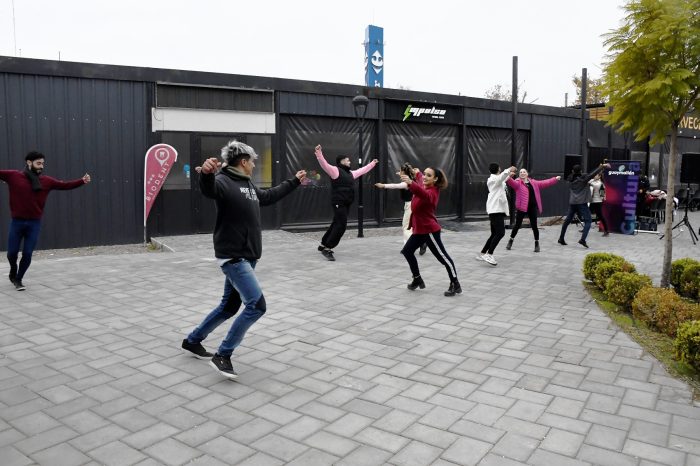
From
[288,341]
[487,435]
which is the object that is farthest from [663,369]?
[288,341]

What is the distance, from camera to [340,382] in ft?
15.2

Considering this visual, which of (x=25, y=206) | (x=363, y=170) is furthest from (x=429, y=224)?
(x=25, y=206)

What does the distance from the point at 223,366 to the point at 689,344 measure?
3.71 meters

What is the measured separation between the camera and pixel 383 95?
17047 mm

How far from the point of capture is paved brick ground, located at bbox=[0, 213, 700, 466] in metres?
3.52

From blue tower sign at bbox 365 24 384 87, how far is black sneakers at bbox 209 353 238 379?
25.7 meters

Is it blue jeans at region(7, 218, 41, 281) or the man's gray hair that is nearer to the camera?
the man's gray hair

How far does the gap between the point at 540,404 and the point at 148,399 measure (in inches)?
112

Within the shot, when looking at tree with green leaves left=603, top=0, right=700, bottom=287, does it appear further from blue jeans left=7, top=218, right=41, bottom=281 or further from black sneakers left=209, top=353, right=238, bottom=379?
blue jeans left=7, top=218, right=41, bottom=281

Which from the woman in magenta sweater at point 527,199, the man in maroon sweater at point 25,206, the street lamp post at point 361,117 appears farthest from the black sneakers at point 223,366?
the street lamp post at point 361,117

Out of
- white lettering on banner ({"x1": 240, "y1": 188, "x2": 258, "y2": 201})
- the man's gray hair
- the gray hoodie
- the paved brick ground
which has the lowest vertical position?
the paved brick ground

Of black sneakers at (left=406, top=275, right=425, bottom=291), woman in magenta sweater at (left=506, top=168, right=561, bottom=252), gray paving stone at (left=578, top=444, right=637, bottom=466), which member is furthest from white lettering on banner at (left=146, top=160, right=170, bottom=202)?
gray paving stone at (left=578, top=444, right=637, bottom=466)

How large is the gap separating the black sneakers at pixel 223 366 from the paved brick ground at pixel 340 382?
0.08m

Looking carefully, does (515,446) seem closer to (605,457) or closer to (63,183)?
(605,457)
